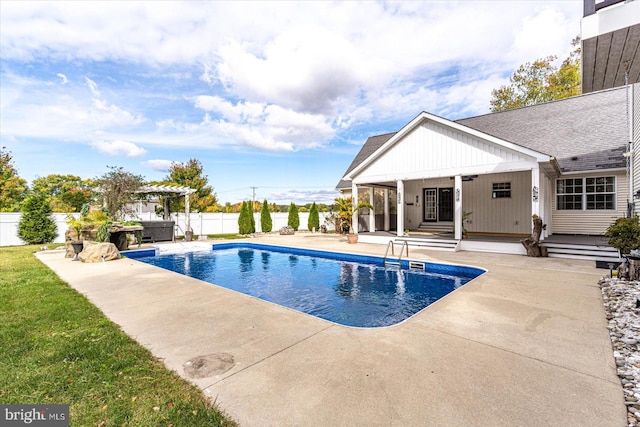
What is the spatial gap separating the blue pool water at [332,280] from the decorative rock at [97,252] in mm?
1719

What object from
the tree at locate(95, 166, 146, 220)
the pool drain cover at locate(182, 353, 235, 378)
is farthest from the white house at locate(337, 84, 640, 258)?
the tree at locate(95, 166, 146, 220)

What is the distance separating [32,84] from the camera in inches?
437

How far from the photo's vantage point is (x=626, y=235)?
642cm

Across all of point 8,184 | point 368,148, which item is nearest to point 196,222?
point 368,148

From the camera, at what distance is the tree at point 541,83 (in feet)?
75.5

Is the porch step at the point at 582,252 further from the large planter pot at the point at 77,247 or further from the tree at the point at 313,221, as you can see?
the large planter pot at the point at 77,247

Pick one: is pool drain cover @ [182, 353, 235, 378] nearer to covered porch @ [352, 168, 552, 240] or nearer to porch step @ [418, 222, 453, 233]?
covered porch @ [352, 168, 552, 240]

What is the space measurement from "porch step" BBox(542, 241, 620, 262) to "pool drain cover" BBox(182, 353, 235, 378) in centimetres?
1081

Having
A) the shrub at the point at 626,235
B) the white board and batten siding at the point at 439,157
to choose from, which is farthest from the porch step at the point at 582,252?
the white board and batten siding at the point at 439,157

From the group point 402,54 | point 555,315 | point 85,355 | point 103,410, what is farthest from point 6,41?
point 555,315

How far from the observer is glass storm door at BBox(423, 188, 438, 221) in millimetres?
15961

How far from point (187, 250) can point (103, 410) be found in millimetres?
12793

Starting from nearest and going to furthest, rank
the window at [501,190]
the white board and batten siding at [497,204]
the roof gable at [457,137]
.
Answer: the roof gable at [457,137], the white board and batten siding at [497,204], the window at [501,190]

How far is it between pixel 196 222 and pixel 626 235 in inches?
779
